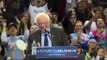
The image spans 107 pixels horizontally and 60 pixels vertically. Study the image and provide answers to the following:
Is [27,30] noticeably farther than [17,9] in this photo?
No

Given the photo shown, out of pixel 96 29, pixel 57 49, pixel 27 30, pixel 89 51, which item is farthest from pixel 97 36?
pixel 57 49

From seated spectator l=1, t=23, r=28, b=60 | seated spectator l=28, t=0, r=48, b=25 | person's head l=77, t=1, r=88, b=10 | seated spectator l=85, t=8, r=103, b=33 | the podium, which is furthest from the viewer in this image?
person's head l=77, t=1, r=88, b=10

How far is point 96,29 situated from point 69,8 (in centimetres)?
198

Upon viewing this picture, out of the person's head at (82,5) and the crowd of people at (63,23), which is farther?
the person's head at (82,5)

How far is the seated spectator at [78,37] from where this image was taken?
965 cm

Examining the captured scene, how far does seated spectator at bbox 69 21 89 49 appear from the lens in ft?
31.7

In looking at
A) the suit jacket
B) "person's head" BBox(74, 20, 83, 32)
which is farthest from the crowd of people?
the suit jacket

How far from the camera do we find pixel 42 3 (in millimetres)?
11875

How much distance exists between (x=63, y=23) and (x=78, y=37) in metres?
1.74

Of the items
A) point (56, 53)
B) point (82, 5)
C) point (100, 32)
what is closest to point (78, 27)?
point (100, 32)

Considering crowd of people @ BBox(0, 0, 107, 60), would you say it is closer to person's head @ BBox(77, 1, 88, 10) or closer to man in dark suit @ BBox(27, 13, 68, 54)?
person's head @ BBox(77, 1, 88, 10)

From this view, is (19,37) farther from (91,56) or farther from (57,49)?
(57,49)

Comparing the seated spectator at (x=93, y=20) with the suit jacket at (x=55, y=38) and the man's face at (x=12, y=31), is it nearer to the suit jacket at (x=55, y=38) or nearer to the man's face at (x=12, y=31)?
the man's face at (x=12, y=31)

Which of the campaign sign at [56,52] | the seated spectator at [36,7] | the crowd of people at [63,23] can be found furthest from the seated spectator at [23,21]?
the campaign sign at [56,52]
